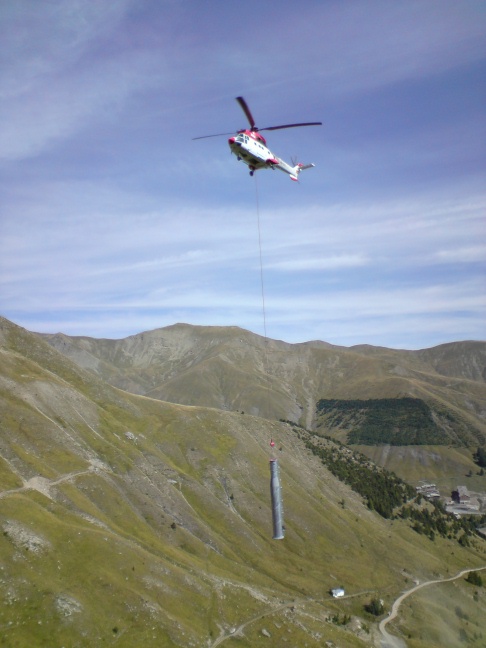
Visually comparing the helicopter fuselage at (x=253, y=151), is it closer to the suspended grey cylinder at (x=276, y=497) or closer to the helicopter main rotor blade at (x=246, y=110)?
the helicopter main rotor blade at (x=246, y=110)

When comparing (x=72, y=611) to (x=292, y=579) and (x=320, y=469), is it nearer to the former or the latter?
(x=292, y=579)

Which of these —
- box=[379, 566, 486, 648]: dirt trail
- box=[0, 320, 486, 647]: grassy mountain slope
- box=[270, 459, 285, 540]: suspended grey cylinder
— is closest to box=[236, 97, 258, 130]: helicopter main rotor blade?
box=[270, 459, 285, 540]: suspended grey cylinder

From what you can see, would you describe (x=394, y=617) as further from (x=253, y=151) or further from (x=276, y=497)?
(x=253, y=151)

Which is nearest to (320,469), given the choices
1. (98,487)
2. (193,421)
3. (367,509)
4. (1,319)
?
(367,509)

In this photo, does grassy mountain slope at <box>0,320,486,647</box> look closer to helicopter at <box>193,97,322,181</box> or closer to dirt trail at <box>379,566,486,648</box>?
dirt trail at <box>379,566,486,648</box>

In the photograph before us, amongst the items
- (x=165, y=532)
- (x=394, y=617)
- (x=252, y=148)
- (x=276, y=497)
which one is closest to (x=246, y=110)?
(x=252, y=148)

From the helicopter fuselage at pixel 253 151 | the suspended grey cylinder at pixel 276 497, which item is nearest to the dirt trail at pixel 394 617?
the suspended grey cylinder at pixel 276 497
